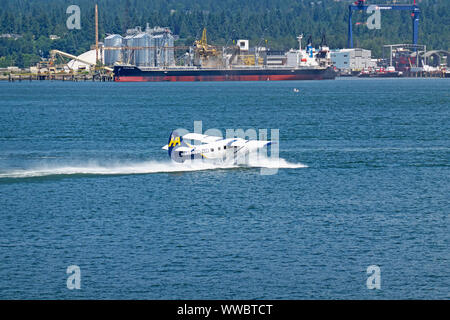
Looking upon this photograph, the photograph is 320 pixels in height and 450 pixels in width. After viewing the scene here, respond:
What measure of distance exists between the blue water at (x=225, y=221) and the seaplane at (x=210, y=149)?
4.37 feet

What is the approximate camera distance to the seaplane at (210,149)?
61.2 metres

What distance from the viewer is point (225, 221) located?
45500 millimetres

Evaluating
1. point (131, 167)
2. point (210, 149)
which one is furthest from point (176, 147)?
point (131, 167)

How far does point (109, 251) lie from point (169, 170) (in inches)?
998

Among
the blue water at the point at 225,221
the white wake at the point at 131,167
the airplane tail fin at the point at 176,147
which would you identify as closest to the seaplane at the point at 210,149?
the airplane tail fin at the point at 176,147

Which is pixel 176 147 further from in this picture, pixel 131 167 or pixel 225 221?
pixel 225 221

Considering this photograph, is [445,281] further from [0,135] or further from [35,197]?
[0,135]

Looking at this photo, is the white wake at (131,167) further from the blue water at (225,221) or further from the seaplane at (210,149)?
the seaplane at (210,149)

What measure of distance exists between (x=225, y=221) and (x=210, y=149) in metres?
17.8

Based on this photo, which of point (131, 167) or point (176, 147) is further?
point (131, 167)

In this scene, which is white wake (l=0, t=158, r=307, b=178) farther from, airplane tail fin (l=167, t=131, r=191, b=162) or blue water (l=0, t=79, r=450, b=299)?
airplane tail fin (l=167, t=131, r=191, b=162)
